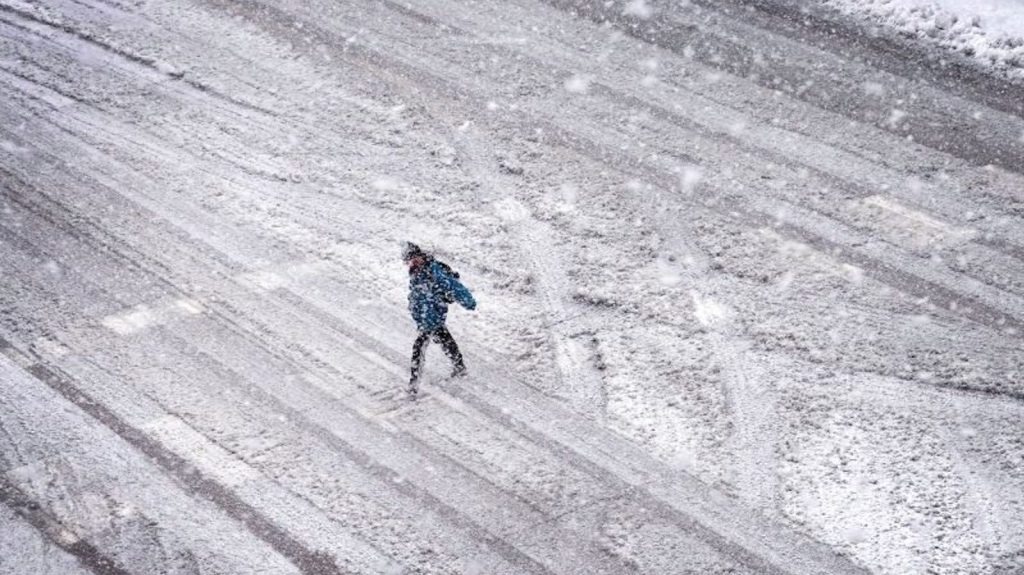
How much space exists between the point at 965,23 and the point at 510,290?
22.1ft

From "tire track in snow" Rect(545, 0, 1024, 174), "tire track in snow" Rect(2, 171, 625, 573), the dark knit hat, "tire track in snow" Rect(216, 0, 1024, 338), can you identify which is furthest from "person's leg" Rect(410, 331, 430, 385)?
"tire track in snow" Rect(545, 0, 1024, 174)

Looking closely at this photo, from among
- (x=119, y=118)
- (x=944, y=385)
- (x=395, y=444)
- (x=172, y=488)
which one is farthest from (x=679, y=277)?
(x=119, y=118)

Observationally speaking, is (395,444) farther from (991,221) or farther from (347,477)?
(991,221)

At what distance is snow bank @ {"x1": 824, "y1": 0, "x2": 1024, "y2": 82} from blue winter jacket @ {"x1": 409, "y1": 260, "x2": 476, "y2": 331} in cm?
717

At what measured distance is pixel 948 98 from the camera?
10.2 metres

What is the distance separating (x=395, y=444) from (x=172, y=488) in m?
1.43

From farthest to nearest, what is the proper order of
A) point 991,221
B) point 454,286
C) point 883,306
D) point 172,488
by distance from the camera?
point 991,221
point 883,306
point 454,286
point 172,488

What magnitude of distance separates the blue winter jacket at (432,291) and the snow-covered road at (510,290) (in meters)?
0.63

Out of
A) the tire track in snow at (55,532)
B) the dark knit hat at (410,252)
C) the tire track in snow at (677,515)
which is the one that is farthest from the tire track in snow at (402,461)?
the tire track in snow at (55,532)

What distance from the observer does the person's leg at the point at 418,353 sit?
691cm

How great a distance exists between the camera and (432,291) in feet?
22.1

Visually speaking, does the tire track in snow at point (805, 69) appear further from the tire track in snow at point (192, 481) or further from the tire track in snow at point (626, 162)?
the tire track in snow at point (192, 481)

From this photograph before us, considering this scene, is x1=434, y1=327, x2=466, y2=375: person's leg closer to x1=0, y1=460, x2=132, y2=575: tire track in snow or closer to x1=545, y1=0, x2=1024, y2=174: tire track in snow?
x1=0, y1=460, x2=132, y2=575: tire track in snow

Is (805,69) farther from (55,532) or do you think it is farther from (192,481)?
(55,532)
